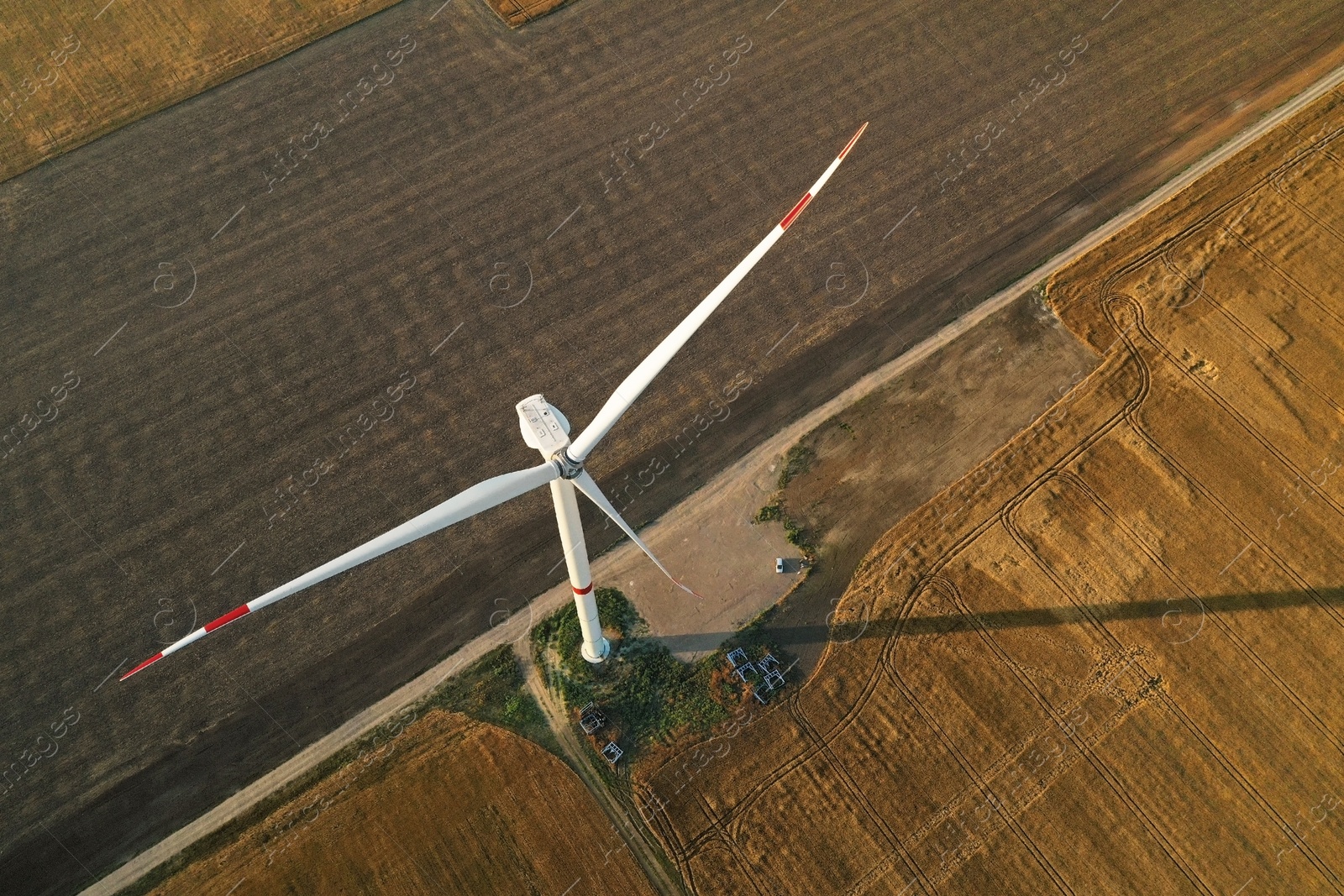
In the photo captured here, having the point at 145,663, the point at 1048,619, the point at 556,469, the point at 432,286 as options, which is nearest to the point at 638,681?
the point at 556,469

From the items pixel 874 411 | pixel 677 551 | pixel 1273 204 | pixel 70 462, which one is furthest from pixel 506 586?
pixel 1273 204

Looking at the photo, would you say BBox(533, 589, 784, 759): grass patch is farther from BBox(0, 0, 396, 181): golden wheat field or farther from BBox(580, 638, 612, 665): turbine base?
BBox(0, 0, 396, 181): golden wheat field

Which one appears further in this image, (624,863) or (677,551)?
(677,551)

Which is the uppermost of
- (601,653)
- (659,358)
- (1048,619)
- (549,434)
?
(549,434)

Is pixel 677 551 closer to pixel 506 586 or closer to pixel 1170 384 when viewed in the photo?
pixel 506 586

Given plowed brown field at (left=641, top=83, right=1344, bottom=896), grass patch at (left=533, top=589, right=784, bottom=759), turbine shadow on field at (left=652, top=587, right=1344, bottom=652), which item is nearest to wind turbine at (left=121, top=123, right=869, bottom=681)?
grass patch at (left=533, top=589, right=784, bottom=759)

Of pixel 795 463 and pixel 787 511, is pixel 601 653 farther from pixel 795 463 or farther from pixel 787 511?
pixel 795 463

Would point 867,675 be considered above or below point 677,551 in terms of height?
below
